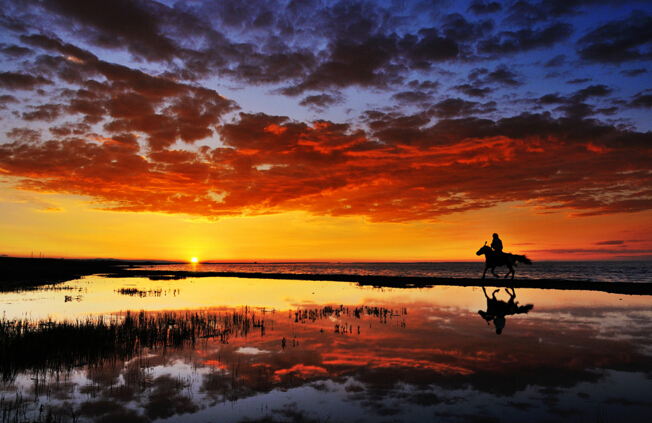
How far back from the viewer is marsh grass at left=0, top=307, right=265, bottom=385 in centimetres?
1162

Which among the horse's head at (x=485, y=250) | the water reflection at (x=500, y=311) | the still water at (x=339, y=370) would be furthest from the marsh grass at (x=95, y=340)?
the horse's head at (x=485, y=250)

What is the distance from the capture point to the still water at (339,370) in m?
7.84

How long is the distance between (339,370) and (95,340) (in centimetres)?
975

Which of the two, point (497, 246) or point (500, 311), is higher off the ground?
point (497, 246)

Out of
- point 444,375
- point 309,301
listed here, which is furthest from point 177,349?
point 309,301

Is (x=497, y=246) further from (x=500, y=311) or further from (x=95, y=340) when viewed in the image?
(x=95, y=340)

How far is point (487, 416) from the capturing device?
7.48m

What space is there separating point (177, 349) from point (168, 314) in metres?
8.43

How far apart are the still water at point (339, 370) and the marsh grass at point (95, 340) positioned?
0.08m

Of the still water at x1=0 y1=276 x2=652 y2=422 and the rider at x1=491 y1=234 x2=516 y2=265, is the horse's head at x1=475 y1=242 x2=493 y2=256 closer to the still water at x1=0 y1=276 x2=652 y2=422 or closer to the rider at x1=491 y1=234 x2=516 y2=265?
the rider at x1=491 y1=234 x2=516 y2=265

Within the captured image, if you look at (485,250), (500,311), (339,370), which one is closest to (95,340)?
(339,370)

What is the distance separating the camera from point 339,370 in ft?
34.6

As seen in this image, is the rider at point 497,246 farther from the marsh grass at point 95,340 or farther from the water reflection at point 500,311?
the marsh grass at point 95,340

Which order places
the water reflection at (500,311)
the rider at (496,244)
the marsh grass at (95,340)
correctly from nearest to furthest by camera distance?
the marsh grass at (95,340) → the water reflection at (500,311) → the rider at (496,244)
